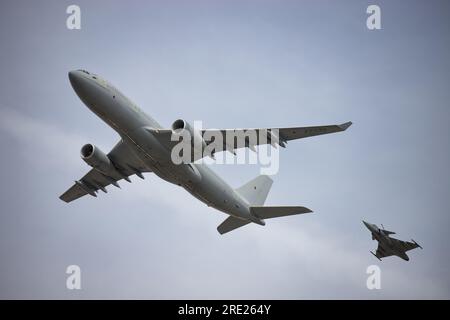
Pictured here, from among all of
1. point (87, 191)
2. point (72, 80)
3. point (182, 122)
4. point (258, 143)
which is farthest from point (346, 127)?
point (87, 191)

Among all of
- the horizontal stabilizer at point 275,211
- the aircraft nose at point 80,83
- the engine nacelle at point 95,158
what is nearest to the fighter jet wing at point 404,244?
the horizontal stabilizer at point 275,211

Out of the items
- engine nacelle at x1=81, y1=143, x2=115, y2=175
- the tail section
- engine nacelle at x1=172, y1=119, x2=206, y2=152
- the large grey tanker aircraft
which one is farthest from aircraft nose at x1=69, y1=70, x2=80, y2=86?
the tail section

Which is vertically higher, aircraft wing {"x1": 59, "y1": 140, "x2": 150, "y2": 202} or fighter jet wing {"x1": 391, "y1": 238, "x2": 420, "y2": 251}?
aircraft wing {"x1": 59, "y1": 140, "x2": 150, "y2": 202}

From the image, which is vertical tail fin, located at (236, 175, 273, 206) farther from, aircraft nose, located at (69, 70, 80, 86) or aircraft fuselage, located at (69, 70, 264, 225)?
aircraft nose, located at (69, 70, 80, 86)

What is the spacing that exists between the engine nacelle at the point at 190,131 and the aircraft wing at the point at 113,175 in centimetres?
602

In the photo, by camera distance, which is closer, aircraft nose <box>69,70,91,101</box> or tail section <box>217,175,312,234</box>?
aircraft nose <box>69,70,91,101</box>

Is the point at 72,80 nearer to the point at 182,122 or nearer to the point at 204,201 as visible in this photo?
the point at 182,122

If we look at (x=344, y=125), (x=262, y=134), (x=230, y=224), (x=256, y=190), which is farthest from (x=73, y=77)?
(x=256, y=190)

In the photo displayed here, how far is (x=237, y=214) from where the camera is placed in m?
35.2

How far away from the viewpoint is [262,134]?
1241 inches

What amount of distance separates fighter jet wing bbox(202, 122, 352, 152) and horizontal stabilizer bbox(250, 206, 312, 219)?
4.56 m

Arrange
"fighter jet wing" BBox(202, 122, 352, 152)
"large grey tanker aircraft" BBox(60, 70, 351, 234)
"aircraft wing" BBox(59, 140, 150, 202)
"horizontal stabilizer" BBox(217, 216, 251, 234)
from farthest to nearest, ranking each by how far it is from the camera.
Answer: "horizontal stabilizer" BBox(217, 216, 251, 234) → "aircraft wing" BBox(59, 140, 150, 202) → "fighter jet wing" BBox(202, 122, 352, 152) → "large grey tanker aircraft" BBox(60, 70, 351, 234)

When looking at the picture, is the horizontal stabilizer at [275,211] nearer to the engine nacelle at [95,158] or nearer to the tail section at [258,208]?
the tail section at [258,208]

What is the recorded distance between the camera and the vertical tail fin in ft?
127
